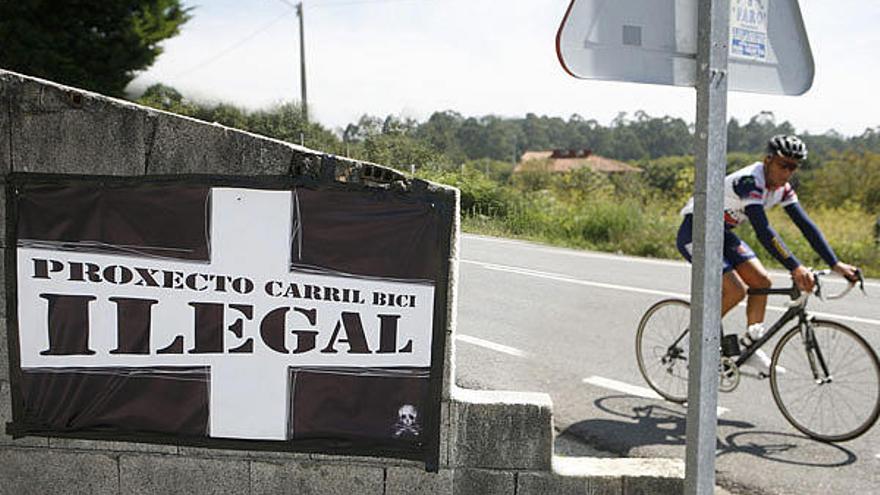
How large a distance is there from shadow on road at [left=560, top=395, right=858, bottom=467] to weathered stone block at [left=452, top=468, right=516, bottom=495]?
1811mm

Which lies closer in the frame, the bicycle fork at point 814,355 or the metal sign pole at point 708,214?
the metal sign pole at point 708,214

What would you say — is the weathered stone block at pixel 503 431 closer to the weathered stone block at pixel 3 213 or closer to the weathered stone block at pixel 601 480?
the weathered stone block at pixel 601 480

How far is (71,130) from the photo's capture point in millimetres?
3041

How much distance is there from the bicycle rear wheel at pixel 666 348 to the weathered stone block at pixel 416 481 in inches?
118

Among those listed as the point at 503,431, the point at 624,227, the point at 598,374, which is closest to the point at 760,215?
the point at 598,374

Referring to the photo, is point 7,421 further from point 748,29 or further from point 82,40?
point 82,40

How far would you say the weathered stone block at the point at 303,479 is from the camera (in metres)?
3.18

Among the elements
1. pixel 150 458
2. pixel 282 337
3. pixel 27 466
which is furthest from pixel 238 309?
pixel 27 466

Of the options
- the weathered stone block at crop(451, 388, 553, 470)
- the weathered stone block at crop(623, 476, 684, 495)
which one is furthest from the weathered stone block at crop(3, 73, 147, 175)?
the weathered stone block at crop(623, 476, 684, 495)

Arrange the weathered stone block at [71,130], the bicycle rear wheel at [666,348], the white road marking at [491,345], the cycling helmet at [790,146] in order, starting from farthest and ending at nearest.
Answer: the white road marking at [491,345] → the bicycle rear wheel at [666,348] → the cycling helmet at [790,146] → the weathered stone block at [71,130]

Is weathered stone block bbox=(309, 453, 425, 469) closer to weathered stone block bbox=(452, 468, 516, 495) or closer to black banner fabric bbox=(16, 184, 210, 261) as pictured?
weathered stone block bbox=(452, 468, 516, 495)

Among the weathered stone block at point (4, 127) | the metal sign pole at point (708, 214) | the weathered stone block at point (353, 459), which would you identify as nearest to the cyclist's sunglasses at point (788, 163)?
the metal sign pole at point (708, 214)

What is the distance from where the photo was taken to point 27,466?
325 cm

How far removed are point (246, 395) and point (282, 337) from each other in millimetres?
309
